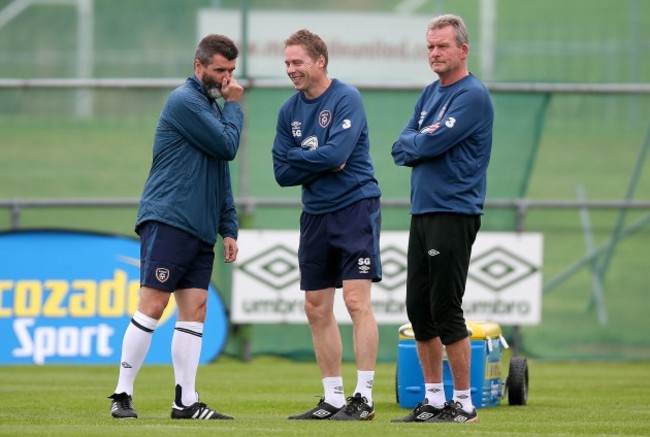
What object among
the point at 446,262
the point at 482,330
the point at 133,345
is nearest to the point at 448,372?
the point at 482,330

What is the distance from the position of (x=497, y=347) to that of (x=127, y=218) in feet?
19.1

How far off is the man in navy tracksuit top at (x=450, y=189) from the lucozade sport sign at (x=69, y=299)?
5.22 metres

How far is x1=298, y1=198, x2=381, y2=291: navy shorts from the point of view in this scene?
8.47 m

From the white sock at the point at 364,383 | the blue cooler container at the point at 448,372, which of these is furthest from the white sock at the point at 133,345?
the blue cooler container at the point at 448,372

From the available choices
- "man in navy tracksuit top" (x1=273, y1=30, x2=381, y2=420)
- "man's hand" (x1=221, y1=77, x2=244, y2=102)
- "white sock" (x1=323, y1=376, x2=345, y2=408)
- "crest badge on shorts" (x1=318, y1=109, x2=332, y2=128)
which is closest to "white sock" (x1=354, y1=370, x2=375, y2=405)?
"man in navy tracksuit top" (x1=273, y1=30, x2=381, y2=420)

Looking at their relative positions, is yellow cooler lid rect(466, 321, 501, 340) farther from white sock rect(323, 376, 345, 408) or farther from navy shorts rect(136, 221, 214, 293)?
navy shorts rect(136, 221, 214, 293)

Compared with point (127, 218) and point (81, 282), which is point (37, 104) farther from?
point (81, 282)

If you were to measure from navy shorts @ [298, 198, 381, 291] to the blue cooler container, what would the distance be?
3.98 feet

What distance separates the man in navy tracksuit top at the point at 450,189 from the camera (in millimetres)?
8312

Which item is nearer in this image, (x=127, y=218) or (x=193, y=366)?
(x=193, y=366)

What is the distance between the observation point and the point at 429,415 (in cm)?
845

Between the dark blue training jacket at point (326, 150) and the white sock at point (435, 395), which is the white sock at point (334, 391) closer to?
the white sock at point (435, 395)

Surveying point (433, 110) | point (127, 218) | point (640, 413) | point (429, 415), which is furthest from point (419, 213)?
point (127, 218)

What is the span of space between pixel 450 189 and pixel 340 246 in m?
0.69
